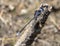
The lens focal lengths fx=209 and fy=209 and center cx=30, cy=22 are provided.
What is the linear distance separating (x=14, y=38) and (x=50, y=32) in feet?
1.91

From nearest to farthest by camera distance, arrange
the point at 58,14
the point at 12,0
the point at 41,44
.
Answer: the point at 41,44, the point at 58,14, the point at 12,0

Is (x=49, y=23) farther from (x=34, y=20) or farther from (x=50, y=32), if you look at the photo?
(x=34, y=20)

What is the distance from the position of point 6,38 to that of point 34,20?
119 centimetres

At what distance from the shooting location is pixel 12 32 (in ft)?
11.3

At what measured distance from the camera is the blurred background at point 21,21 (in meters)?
3.21

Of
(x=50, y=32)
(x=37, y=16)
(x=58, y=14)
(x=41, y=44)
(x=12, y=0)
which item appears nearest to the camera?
(x=37, y=16)

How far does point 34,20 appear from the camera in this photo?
221 centimetres

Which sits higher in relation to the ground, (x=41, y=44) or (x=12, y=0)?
(x=12, y=0)

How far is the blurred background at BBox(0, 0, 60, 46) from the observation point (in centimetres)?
321

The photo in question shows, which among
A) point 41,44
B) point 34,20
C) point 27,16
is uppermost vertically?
point 34,20

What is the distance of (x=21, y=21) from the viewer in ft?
12.2

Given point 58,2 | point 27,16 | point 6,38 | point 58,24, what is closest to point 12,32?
point 6,38

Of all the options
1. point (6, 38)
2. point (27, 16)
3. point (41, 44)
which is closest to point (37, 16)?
point (41, 44)

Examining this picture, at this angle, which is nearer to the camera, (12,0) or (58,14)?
(58,14)
